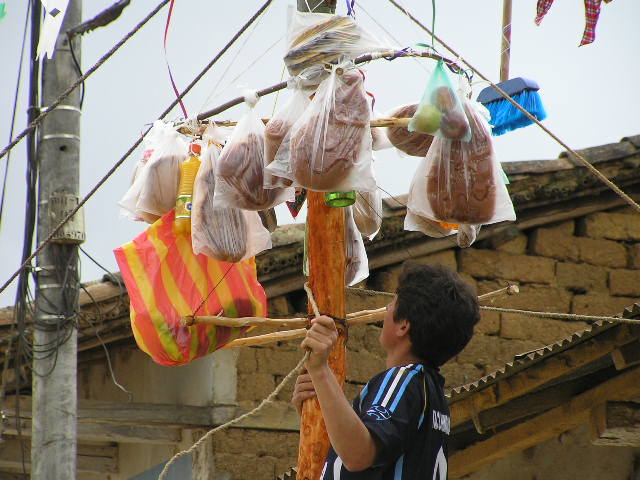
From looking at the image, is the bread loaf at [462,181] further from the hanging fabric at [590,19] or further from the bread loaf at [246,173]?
the hanging fabric at [590,19]

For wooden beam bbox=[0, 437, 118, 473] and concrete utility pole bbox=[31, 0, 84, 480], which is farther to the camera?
wooden beam bbox=[0, 437, 118, 473]

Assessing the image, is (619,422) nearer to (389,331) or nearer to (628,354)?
(628,354)

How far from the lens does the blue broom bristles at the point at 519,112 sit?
4.93 meters

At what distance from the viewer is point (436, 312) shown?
2.76 m

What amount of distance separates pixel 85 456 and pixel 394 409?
6344 mm

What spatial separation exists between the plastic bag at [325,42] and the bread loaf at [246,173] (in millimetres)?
285

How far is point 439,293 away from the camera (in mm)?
2775

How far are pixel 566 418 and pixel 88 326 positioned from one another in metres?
2.75

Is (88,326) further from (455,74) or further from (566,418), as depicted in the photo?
(455,74)

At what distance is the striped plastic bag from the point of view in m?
3.58

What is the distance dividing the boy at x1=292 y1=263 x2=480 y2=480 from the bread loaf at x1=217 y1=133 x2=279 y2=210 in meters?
0.69

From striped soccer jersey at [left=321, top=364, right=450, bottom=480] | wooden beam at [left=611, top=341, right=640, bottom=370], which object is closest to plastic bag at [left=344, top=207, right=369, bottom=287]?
striped soccer jersey at [left=321, top=364, right=450, bottom=480]

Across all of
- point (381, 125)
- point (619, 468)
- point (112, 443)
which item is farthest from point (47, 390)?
point (112, 443)

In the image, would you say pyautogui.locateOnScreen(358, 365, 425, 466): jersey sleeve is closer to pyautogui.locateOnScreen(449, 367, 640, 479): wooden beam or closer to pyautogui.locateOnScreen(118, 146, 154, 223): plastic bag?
pyautogui.locateOnScreen(118, 146, 154, 223): plastic bag
